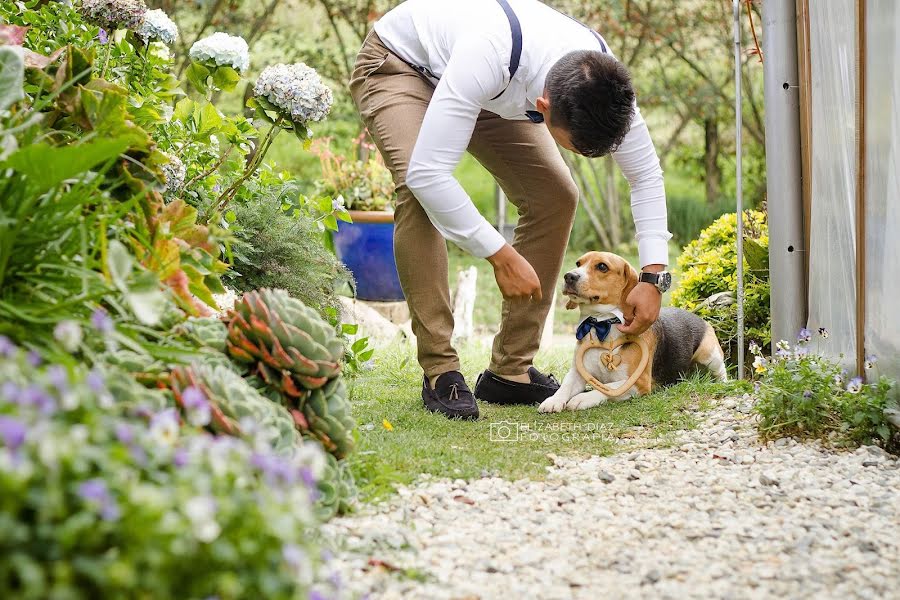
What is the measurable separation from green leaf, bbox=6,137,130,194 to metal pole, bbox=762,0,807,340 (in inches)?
99.8

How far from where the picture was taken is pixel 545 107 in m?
2.88

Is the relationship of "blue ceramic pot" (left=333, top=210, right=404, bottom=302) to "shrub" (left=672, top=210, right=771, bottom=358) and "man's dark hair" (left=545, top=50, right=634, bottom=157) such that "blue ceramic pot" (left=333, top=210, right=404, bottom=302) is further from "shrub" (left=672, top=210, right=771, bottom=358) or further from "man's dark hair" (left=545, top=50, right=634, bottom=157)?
"man's dark hair" (left=545, top=50, right=634, bottom=157)

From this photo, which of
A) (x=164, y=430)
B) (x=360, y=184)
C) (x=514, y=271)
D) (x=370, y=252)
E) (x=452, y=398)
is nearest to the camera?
(x=164, y=430)

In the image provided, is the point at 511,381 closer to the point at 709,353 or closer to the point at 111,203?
the point at 709,353

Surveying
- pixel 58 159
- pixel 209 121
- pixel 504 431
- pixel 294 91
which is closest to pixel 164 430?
pixel 58 159

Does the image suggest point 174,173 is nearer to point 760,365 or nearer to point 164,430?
point 164,430

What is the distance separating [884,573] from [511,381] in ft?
6.78

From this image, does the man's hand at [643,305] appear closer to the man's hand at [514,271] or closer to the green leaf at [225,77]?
the man's hand at [514,271]

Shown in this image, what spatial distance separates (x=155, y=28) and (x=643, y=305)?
195cm

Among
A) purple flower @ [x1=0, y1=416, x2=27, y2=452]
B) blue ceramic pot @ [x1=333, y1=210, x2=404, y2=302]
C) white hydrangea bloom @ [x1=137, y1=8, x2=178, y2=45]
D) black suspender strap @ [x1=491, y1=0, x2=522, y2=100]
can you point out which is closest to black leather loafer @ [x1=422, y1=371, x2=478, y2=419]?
black suspender strap @ [x1=491, y1=0, x2=522, y2=100]

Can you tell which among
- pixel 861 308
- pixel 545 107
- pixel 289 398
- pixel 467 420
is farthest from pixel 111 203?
pixel 861 308

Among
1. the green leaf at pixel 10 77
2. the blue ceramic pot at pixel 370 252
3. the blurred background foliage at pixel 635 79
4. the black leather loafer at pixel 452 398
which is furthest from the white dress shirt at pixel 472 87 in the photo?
the blurred background foliage at pixel 635 79

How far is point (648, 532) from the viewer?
208cm

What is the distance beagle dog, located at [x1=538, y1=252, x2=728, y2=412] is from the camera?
140 inches
